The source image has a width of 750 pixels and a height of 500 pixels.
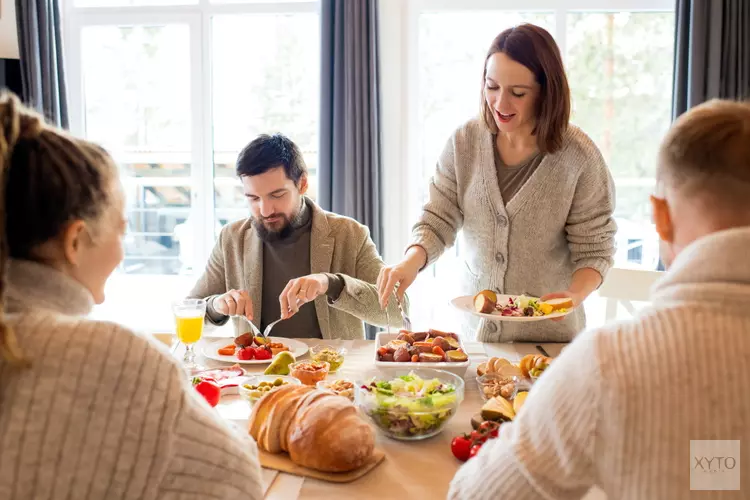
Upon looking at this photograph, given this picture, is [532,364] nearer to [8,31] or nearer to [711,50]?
[711,50]

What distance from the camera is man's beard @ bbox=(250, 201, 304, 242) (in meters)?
2.67

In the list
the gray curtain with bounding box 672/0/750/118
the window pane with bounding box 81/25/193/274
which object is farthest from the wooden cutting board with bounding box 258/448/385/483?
the window pane with bounding box 81/25/193/274

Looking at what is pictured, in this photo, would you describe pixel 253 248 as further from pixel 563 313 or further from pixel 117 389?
pixel 117 389

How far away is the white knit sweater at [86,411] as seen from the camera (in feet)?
2.88

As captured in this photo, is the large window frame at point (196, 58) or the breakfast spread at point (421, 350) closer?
the breakfast spread at point (421, 350)

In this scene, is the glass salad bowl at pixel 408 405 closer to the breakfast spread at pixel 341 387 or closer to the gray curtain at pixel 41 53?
the breakfast spread at pixel 341 387

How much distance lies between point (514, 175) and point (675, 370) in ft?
5.22

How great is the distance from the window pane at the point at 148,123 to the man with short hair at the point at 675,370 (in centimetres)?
404

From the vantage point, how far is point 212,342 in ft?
7.46

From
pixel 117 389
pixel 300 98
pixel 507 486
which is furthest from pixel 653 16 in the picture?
pixel 117 389

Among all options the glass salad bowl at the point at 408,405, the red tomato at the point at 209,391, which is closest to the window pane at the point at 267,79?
the red tomato at the point at 209,391

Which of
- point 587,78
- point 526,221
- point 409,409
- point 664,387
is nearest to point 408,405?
point 409,409

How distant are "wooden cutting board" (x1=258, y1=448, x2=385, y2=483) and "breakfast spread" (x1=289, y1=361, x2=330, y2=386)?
0.37 meters

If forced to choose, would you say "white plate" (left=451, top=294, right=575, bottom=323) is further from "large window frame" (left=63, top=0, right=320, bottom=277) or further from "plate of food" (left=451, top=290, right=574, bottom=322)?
"large window frame" (left=63, top=0, right=320, bottom=277)
